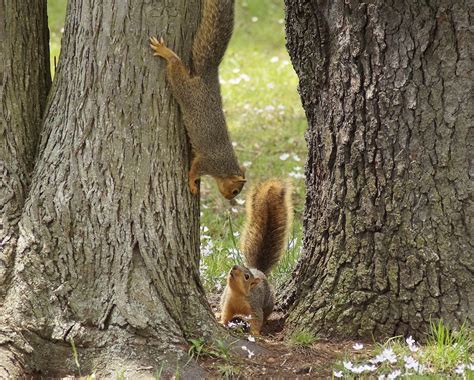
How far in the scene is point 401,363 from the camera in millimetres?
3055

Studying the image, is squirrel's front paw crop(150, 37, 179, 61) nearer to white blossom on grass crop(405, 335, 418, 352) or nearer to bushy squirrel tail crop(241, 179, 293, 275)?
bushy squirrel tail crop(241, 179, 293, 275)

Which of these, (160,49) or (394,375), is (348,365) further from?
(160,49)

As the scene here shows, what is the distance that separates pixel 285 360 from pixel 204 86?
3.66ft

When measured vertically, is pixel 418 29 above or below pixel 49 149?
above

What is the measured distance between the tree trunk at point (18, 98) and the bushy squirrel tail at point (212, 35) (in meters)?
0.60

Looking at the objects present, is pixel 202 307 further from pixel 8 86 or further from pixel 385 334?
pixel 8 86

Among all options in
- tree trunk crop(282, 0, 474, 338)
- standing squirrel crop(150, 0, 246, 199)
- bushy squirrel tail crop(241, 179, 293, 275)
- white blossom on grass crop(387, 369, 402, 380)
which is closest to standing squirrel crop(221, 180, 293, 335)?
bushy squirrel tail crop(241, 179, 293, 275)

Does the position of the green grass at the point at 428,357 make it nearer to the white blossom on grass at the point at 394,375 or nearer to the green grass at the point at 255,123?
the white blossom on grass at the point at 394,375

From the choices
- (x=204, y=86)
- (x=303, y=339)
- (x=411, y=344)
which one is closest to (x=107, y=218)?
(x=204, y=86)

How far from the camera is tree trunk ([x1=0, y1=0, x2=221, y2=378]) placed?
303 centimetres

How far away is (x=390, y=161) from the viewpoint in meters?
3.22

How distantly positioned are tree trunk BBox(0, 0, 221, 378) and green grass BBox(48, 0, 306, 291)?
1.06 metres

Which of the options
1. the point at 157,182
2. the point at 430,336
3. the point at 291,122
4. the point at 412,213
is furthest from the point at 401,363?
the point at 291,122

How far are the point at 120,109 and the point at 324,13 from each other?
84 centimetres
